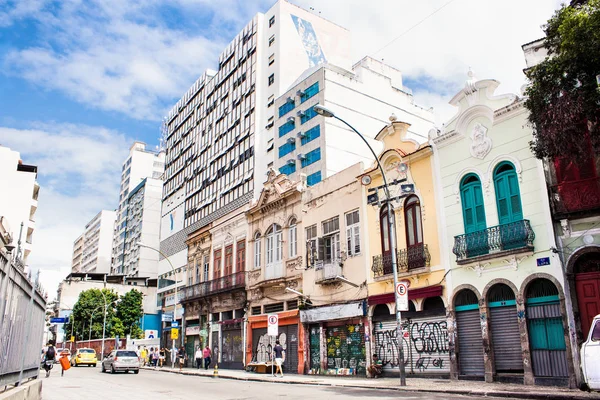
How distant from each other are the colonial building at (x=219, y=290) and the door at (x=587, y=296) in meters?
22.0

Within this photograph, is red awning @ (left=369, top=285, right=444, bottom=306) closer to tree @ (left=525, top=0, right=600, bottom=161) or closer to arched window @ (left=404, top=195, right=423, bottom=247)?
arched window @ (left=404, top=195, right=423, bottom=247)

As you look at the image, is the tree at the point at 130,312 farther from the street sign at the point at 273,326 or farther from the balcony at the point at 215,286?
the street sign at the point at 273,326

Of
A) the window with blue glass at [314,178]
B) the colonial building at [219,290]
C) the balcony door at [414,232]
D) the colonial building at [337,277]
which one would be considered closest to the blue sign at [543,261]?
the balcony door at [414,232]

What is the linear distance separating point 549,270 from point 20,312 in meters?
15.6

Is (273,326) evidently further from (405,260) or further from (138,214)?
(138,214)

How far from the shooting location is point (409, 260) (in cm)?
2278

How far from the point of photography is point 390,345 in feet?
77.3

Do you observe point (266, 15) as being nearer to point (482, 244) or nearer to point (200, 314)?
point (200, 314)

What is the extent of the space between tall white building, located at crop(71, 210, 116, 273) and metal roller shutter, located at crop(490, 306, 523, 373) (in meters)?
128

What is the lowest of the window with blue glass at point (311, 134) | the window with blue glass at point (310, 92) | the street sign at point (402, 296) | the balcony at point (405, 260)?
the street sign at point (402, 296)

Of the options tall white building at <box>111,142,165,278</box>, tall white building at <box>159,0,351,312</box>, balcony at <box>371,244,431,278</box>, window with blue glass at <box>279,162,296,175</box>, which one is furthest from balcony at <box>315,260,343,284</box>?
tall white building at <box>111,142,165,278</box>

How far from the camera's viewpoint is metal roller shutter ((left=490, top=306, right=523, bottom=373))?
18.4m

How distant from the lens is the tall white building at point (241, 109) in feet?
201

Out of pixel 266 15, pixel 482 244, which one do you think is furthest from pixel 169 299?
pixel 482 244
